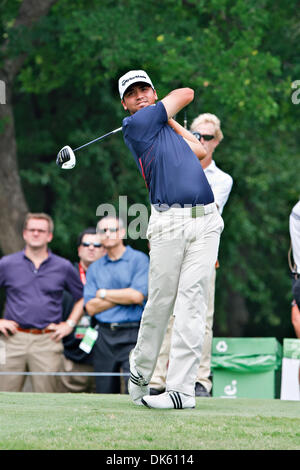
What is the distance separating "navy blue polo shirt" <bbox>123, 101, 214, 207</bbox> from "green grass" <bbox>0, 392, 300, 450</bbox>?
52.3 inches

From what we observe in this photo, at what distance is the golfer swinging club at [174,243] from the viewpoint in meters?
5.25

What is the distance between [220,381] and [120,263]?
151 cm

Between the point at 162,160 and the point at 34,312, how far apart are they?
10.9 ft

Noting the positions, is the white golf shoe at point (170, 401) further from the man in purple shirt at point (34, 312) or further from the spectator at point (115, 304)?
the man in purple shirt at point (34, 312)

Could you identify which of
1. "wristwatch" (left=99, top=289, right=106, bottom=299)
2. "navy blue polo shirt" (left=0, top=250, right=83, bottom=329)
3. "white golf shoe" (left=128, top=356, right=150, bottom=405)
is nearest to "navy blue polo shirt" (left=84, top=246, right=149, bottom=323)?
"wristwatch" (left=99, top=289, right=106, bottom=299)

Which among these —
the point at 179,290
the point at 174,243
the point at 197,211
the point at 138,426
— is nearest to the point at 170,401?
the point at 179,290

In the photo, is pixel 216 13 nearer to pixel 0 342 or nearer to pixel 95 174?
pixel 95 174

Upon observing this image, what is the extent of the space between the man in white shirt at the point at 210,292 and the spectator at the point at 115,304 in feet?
3.21

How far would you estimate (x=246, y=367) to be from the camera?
8.11 metres

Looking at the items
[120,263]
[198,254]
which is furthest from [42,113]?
[198,254]

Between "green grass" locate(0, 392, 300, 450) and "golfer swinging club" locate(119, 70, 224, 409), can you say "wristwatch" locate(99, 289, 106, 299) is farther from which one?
"golfer swinging club" locate(119, 70, 224, 409)

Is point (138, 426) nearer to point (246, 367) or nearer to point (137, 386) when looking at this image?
point (137, 386)

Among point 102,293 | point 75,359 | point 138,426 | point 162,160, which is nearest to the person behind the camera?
point 138,426

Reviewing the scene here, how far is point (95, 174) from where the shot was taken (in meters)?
15.9
